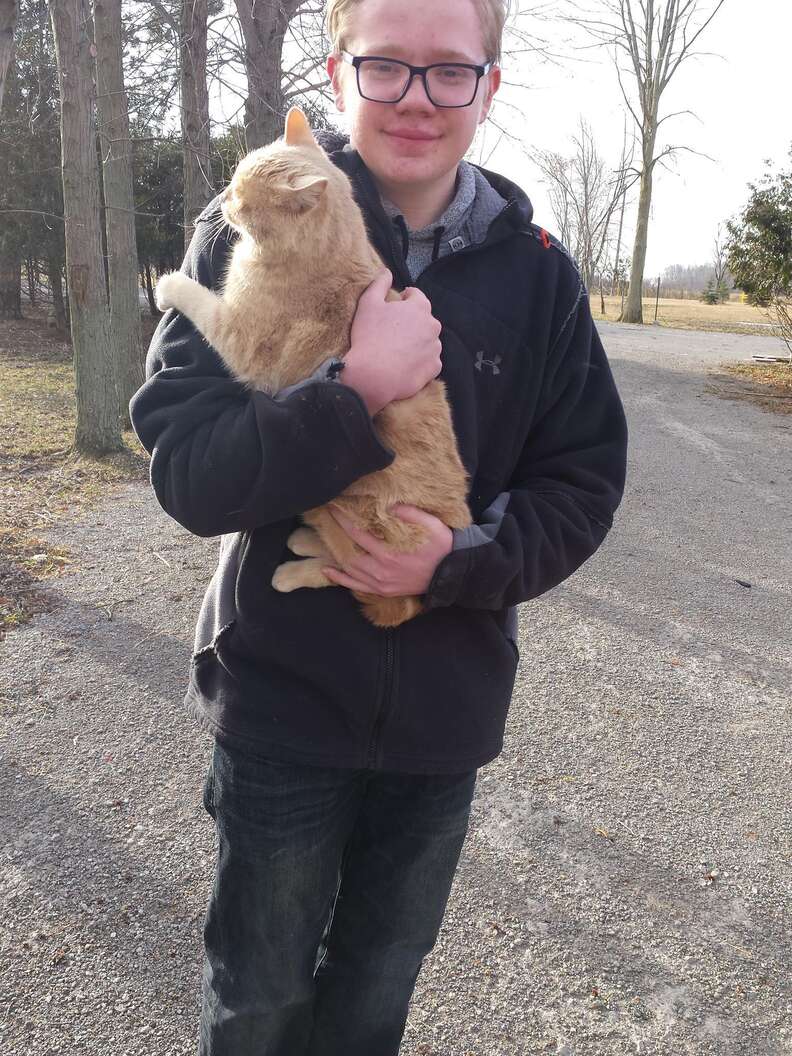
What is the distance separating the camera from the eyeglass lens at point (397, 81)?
164cm

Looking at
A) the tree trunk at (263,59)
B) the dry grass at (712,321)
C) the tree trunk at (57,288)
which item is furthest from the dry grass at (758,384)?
the tree trunk at (57,288)

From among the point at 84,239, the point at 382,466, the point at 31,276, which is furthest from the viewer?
the point at 31,276

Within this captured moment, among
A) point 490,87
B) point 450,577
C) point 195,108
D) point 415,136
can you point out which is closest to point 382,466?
point 450,577

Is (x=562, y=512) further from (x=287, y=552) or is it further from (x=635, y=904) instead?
(x=635, y=904)

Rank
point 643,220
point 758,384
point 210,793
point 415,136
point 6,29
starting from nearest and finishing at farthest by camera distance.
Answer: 1. point 415,136
2. point 210,793
3. point 6,29
4. point 758,384
5. point 643,220

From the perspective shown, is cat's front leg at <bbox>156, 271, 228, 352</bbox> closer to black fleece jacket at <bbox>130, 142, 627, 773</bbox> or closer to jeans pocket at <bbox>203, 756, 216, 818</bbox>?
black fleece jacket at <bbox>130, 142, 627, 773</bbox>

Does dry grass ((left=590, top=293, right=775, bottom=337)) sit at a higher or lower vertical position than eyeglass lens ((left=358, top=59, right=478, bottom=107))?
higher

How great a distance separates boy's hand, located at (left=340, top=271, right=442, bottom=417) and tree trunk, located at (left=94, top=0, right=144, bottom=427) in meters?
7.88

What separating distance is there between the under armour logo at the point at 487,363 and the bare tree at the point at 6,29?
492cm

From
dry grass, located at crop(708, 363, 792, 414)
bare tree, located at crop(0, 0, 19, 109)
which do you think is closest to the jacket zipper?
bare tree, located at crop(0, 0, 19, 109)

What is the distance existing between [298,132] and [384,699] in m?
1.64

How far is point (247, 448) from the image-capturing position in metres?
1.43

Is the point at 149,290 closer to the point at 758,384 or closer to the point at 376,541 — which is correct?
the point at 758,384

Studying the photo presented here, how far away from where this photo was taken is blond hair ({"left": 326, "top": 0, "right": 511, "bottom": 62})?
1.67m
